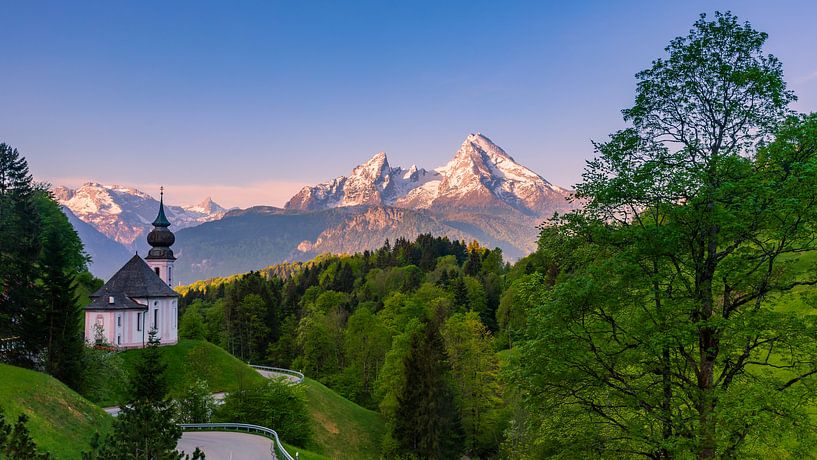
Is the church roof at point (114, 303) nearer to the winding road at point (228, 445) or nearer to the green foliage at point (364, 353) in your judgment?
the winding road at point (228, 445)

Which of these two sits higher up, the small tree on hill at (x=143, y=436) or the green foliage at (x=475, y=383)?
the small tree on hill at (x=143, y=436)

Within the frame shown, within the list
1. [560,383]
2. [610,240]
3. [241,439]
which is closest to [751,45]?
[610,240]

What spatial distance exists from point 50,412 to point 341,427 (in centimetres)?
3118

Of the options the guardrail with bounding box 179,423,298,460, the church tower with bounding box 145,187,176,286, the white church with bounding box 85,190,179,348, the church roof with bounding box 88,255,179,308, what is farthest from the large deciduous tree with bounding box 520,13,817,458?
the church tower with bounding box 145,187,176,286

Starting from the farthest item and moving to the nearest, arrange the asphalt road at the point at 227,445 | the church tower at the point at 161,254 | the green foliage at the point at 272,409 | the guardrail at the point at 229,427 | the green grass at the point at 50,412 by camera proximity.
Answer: the church tower at the point at 161,254, the green foliage at the point at 272,409, the guardrail at the point at 229,427, the asphalt road at the point at 227,445, the green grass at the point at 50,412

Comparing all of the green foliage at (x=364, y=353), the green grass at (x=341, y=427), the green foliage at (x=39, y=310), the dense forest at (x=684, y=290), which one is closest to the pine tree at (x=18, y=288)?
the green foliage at (x=39, y=310)

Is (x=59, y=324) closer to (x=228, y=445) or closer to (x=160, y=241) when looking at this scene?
(x=228, y=445)

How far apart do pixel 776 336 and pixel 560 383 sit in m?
5.82

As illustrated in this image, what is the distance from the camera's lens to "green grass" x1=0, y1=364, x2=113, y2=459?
27.0 meters

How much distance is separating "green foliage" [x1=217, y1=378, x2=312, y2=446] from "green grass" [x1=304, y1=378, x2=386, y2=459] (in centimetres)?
458

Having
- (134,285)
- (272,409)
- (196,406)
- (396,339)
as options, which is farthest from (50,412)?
(396,339)

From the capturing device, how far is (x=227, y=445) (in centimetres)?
3666

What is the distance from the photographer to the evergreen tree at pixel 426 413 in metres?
51.7

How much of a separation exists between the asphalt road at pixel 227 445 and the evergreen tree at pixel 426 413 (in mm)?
16179
